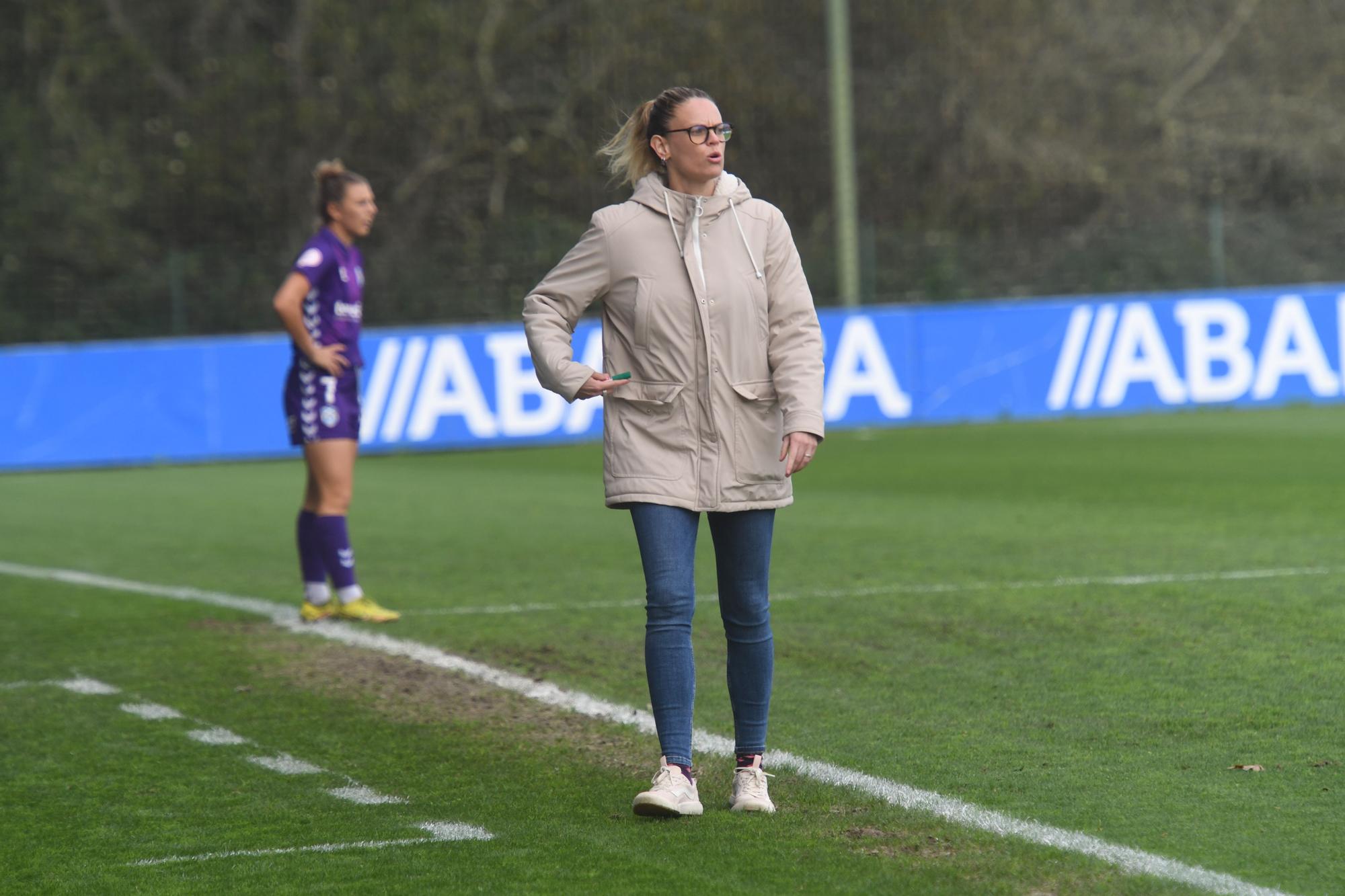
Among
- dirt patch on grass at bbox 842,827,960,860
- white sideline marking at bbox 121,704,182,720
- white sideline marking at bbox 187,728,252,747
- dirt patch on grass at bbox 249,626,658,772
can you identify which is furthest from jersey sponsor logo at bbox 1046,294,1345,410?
dirt patch on grass at bbox 842,827,960,860

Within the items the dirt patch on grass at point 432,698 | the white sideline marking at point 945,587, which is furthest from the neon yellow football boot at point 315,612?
the dirt patch on grass at point 432,698

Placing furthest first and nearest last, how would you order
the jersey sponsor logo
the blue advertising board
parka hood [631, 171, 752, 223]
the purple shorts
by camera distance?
1. the jersey sponsor logo
2. the blue advertising board
3. the purple shorts
4. parka hood [631, 171, 752, 223]

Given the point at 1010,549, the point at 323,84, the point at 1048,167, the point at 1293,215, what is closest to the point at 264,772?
the point at 1010,549

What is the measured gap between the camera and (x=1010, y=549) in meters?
10.1

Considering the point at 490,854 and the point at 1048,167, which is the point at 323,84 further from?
the point at 490,854

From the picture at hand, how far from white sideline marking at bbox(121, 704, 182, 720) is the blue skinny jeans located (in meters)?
2.14

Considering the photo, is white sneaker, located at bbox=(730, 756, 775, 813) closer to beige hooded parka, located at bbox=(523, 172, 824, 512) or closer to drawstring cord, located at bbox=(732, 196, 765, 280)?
beige hooded parka, located at bbox=(523, 172, 824, 512)

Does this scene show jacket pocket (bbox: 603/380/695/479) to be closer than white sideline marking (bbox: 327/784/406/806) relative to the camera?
Yes

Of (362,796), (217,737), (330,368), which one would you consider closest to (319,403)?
(330,368)

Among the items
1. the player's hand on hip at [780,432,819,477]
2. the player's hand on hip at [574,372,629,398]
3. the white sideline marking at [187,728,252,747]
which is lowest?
the white sideline marking at [187,728,252,747]

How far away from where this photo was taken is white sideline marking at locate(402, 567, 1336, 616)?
28.1 feet

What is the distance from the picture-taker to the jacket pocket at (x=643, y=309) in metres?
4.95

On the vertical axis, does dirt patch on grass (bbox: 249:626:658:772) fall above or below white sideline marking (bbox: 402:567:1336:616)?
above

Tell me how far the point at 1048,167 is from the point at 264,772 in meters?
26.7
